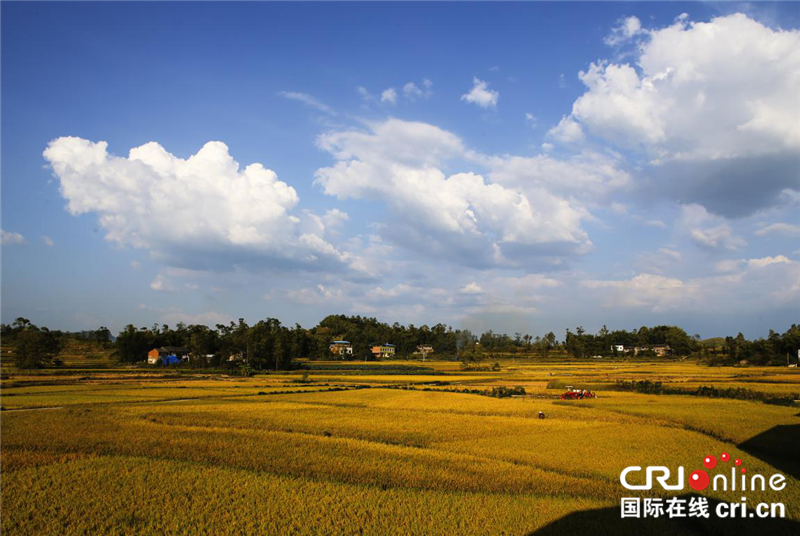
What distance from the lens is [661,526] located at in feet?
40.3

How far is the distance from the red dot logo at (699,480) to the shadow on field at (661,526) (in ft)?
7.72

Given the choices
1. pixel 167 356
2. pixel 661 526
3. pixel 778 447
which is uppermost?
pixel 778 447

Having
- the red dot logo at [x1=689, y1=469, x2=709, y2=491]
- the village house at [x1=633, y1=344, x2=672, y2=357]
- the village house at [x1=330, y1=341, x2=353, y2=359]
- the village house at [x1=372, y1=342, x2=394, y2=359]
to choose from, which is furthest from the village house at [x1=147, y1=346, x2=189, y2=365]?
the village house at [x1=633, y1=344, x2=672, y2=357]

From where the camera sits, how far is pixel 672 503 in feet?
45.6

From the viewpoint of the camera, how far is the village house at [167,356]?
365ft

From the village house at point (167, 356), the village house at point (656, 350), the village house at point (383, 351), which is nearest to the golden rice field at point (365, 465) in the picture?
the village house at point (167, 356)

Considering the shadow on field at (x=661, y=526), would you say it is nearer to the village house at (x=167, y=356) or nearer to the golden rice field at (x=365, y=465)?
the golden rice field at (x=365, y=465)

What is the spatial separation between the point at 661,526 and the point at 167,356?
120 metres

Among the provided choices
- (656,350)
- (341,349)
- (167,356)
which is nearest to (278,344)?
(167,356)

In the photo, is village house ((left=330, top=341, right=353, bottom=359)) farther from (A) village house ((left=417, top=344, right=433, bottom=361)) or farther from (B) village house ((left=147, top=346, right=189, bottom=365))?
(B) village house ((left=147, top=346, right=189, bottom=365))

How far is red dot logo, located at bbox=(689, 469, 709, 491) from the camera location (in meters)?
15.4

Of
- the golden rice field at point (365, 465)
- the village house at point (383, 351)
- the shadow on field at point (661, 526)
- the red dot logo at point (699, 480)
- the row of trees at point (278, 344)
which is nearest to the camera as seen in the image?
the shadow on field at point (661, 526)

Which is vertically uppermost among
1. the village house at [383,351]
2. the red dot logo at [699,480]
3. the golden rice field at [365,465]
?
the red dot logo at [699,480]

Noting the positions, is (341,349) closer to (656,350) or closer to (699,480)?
(656,350)
